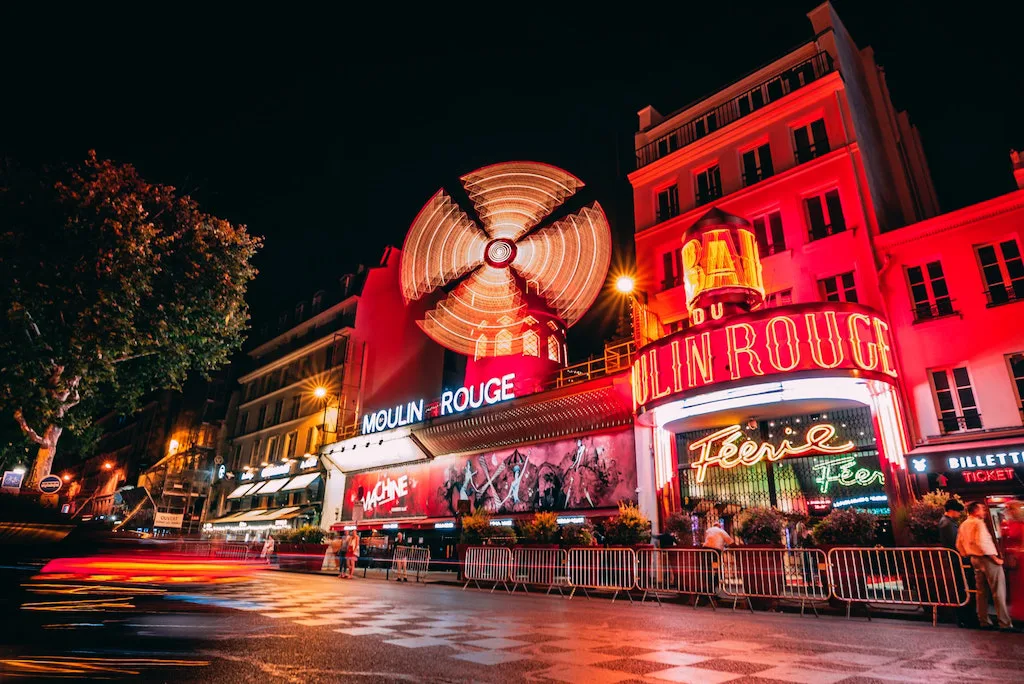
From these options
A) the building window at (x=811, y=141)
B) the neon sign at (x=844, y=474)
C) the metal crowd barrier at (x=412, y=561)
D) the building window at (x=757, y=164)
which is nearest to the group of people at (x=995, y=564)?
the neon sign at (x=844, y=474)

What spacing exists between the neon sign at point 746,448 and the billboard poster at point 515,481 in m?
2.81

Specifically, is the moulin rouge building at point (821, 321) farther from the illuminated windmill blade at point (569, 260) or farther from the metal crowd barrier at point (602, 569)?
the metal crowd barrier at point (602, 569)

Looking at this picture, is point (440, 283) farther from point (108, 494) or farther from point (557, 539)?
point (108, 494)

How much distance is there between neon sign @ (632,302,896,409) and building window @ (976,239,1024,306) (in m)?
2.55

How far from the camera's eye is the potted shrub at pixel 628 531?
13.0m

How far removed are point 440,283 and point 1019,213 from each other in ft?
67.1

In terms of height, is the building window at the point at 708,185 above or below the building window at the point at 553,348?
above

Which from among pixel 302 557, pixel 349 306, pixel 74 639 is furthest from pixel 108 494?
pixel 74 639

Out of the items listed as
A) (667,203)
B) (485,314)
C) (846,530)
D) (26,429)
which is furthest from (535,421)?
(26,429)

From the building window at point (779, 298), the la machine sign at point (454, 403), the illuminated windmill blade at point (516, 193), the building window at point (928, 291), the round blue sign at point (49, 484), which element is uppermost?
the illuminated windmill blade at point (516, 193)

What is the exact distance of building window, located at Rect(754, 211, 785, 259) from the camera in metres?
17.0

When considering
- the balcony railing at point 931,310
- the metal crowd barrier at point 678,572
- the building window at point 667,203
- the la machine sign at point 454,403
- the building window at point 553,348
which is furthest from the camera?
the building window at point 553,348

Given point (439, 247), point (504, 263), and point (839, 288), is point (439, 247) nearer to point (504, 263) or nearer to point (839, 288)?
point (504, 263)

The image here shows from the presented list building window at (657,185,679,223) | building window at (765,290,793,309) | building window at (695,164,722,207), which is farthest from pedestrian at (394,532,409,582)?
building window at (695,164,722,207)
